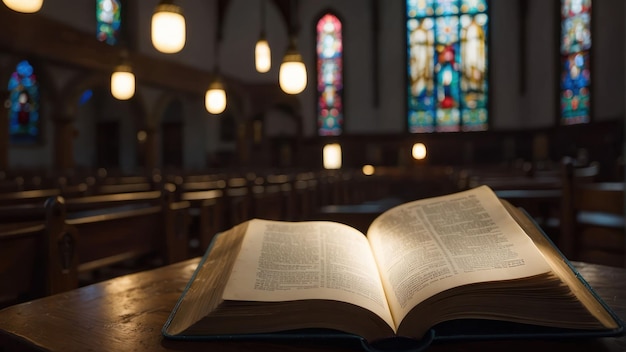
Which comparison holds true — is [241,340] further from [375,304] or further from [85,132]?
[85,132]

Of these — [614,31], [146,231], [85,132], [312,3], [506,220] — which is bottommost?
[146,231]

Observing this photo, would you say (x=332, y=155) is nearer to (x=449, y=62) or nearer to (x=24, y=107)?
(x=449, y=62)

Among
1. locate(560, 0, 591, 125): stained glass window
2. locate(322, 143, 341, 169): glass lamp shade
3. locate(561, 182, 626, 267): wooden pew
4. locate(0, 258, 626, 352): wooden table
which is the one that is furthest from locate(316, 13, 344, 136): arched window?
locate(0, 258, 626, 352): wooden table

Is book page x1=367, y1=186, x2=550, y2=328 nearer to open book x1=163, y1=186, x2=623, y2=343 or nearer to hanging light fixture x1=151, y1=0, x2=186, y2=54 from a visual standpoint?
open book x1=163, y1=186, x2=623, y2=343

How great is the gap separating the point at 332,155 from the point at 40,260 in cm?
1363

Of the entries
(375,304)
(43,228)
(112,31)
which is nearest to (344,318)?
(375,304)

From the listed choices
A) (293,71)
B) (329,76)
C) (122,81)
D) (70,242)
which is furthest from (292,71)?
(329,76)

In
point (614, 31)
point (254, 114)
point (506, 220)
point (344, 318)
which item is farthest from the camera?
point (254, 114)

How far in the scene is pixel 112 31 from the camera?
37.8 feet

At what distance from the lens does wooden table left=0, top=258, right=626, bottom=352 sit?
0.72 metres

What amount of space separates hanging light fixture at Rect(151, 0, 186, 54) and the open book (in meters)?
2.76

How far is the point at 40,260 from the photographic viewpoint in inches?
62.7

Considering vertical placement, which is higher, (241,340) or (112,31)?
(112,31)

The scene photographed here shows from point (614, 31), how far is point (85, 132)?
1491 cm
